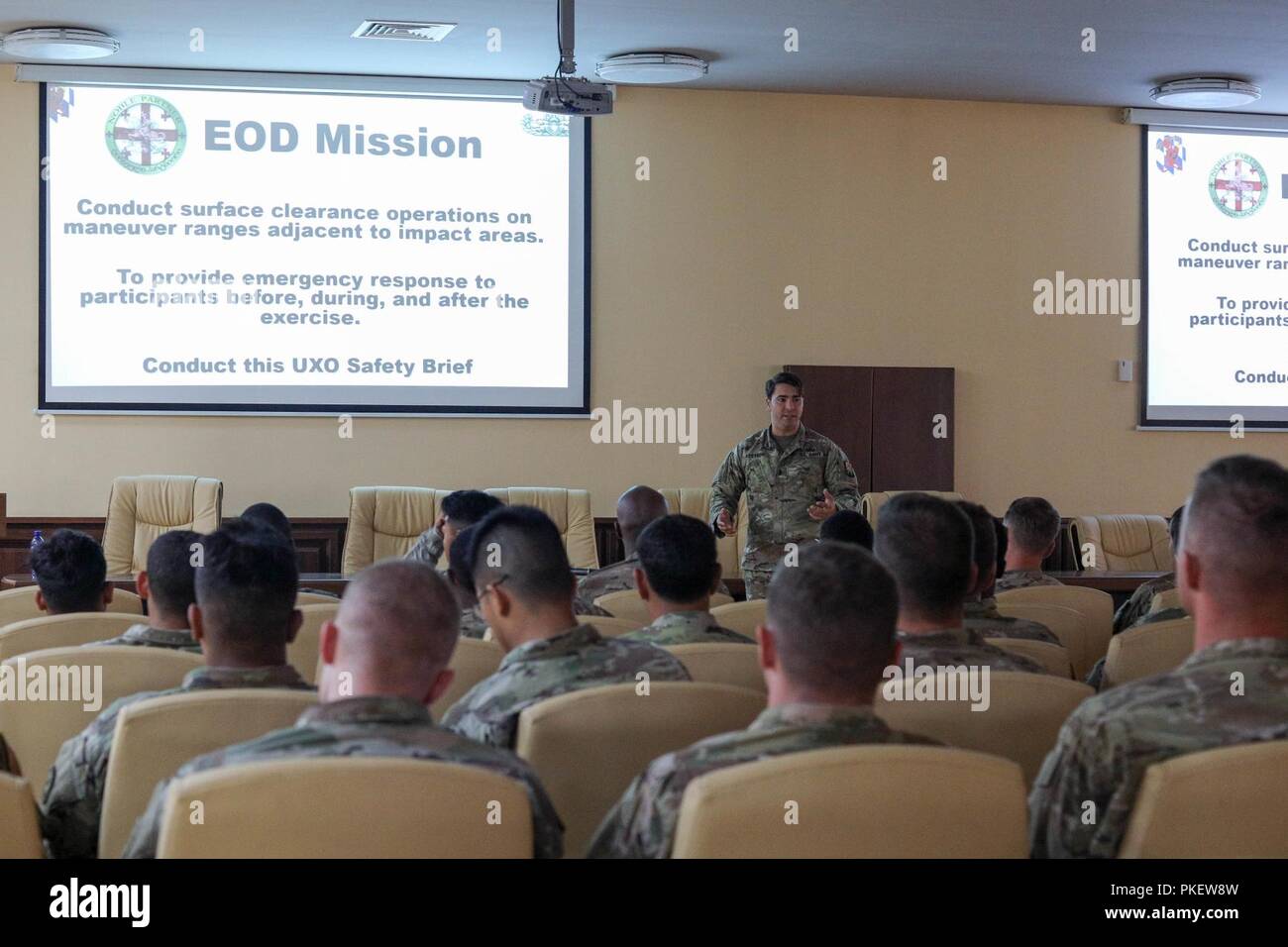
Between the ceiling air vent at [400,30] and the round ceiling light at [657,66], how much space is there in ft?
3.41

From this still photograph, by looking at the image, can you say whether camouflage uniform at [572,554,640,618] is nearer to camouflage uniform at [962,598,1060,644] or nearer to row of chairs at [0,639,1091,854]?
camouflage uniform at [962,598,1060,644]

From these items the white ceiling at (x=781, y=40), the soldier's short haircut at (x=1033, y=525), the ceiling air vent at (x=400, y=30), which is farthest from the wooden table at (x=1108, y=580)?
the ceiling air vent at (x=400, y=30)

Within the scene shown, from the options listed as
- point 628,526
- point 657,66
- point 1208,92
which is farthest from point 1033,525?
point 1208,92

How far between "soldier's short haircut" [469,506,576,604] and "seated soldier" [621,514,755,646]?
549 mm

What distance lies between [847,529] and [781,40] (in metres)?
4.10

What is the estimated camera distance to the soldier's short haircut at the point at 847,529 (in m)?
4.30

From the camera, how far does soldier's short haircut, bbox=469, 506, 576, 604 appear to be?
2682 mm
